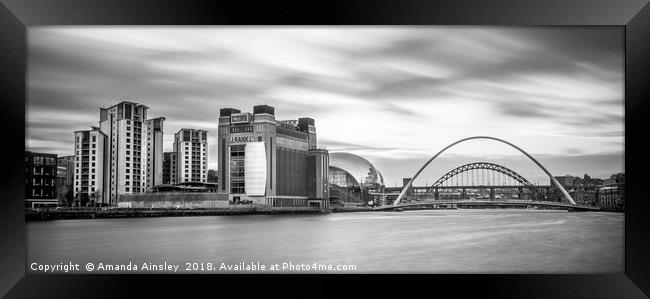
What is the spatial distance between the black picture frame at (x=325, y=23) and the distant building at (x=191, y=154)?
6.62 metres

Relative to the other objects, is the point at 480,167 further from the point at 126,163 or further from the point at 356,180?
the point at 126,163

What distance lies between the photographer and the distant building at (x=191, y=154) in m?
13.4

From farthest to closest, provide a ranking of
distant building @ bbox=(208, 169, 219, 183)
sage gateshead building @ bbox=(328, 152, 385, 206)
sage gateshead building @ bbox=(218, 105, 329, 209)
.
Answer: sage gateshead building @ bbox=(328, 152, 385, 206)
distant building @ bbox=(208, 169, 219, 183)
sage gateshead building @ bbox=(218, 105, 329, 209)

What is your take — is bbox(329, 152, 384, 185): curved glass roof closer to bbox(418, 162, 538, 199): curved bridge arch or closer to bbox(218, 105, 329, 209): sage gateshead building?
bbox(418, 162, 538, 199): curved bridge arch

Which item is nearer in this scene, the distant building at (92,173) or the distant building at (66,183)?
the distant building at (66,183)

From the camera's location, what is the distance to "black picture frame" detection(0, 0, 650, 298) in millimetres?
5297

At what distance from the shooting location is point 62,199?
19.3 metres

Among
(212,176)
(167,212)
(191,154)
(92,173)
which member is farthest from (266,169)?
(92,173)

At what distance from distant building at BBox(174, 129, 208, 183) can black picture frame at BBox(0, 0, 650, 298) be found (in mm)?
6615

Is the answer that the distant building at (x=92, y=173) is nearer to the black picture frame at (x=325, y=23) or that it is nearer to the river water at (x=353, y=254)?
the river water at (x=353, y=254)

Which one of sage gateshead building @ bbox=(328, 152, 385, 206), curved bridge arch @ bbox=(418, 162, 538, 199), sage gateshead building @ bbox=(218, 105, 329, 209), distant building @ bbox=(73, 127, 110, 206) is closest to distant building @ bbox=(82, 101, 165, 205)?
distant building @ bbox=(73, 127, 110, 206)

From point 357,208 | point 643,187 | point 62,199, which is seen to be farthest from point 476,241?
point 357,208

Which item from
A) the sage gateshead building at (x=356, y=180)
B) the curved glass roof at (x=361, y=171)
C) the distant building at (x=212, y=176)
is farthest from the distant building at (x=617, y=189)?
the curved glass roof at (x=361, y=171)

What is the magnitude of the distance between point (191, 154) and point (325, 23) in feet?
41.7
